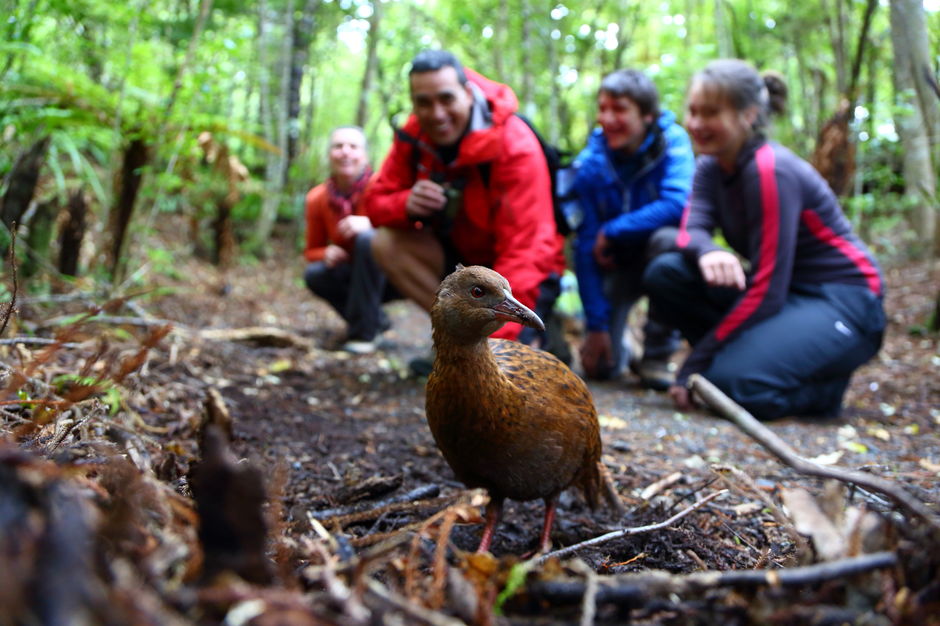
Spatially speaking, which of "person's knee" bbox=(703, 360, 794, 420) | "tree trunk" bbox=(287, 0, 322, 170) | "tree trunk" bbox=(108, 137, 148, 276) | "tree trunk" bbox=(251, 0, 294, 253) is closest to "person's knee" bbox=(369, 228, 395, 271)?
"tree trunk" bbox=(108, 137, 148, 276)

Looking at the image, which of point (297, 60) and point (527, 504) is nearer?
point (527, 504)

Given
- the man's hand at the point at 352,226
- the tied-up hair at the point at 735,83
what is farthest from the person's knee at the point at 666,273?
the man's hand at the point at 352,226

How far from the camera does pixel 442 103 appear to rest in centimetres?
482

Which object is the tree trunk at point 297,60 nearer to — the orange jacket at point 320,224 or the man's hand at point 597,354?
the orange jacket at point 320,224

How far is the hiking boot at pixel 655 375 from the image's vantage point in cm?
582

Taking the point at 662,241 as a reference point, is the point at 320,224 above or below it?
below

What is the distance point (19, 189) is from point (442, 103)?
9.57 ft

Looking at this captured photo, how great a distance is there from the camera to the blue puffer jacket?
5.73 meters

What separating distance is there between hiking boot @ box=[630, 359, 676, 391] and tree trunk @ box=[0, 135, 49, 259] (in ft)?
16.1

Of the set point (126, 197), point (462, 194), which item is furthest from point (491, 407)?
point (126, 197)

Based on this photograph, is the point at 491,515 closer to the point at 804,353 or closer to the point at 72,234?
the point at 804,353

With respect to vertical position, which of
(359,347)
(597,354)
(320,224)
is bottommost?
(359,347)

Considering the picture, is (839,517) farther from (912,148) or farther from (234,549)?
(912,148)

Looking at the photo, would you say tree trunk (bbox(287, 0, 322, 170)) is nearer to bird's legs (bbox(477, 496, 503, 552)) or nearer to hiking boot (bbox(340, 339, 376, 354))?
hiking boot (bbox(340, 339, 376, 354))
